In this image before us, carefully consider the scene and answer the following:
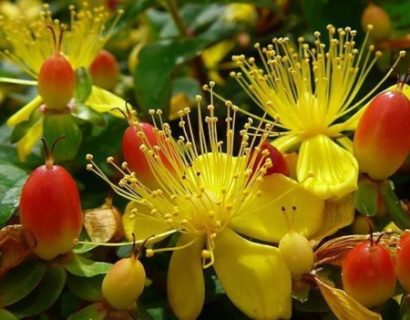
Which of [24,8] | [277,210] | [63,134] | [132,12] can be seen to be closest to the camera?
[277,210]

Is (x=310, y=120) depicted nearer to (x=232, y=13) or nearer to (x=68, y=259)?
(x=68, y=259)

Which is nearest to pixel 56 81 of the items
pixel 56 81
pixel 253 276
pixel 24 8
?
pixel 56 81

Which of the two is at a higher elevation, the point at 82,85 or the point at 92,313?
the point at 82,85

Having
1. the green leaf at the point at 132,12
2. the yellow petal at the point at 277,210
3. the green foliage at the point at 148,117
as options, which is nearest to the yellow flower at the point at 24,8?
the green foliage at the point at 148,117

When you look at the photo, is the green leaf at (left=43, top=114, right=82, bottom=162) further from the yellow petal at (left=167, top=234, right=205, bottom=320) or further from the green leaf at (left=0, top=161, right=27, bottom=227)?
the yellow petal at (left=167, top=234, right=205, bottom=320)

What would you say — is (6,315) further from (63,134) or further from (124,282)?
(63,134)

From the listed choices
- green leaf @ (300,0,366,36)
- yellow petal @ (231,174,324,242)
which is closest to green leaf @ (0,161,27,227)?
yellow petal @ (231,174,324,242)

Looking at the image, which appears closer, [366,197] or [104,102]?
[366,197]
